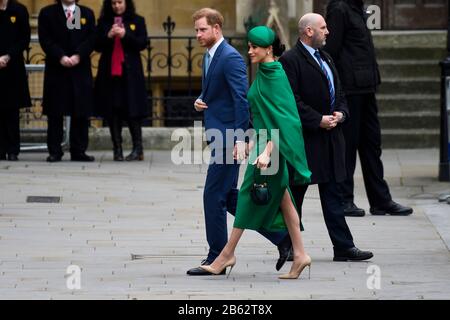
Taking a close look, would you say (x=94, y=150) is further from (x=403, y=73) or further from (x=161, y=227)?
(x=161, y=227)

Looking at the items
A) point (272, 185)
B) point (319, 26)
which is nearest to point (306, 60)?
point (319, 26)

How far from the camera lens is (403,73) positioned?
65.7 ft

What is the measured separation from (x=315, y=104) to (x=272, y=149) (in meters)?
1.01

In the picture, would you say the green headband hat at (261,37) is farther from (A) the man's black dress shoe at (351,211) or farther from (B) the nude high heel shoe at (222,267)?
(A) the man's black dress shoe at (351,211)

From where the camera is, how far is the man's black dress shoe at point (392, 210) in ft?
46.6

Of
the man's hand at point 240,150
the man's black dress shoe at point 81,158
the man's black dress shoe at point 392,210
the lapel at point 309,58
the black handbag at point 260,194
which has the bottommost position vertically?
the man's black dress shoe at point 81,158

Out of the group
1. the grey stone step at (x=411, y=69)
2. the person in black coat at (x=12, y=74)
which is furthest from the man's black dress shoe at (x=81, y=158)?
the grey stone step at (x=411, y=69)

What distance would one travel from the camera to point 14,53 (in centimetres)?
1800

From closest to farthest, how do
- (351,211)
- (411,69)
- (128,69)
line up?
(351,211), (128,69), (411,69)

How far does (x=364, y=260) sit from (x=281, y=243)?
2.82 ft

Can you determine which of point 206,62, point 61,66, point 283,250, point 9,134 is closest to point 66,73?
point 61,66

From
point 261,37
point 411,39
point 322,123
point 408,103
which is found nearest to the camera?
point 261,37

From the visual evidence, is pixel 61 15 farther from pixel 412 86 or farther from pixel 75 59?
pixel 412 86

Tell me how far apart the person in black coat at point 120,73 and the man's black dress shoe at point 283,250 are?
22.6ft
